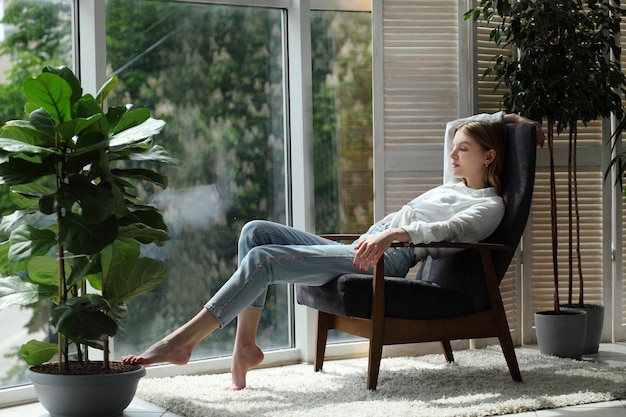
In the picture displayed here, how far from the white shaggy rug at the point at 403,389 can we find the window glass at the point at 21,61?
0.51m

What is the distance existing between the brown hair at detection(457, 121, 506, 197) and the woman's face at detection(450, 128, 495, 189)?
0.02m

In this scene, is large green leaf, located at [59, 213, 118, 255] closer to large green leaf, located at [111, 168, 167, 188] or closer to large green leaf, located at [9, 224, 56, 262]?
large green leaf, located at [9, 224, 56, 262]

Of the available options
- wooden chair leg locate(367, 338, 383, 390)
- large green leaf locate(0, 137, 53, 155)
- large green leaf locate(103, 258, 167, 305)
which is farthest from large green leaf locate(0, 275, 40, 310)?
wooden chair leg locate(367, 338, 383, 390)

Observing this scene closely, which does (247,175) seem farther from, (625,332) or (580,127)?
(625,332)

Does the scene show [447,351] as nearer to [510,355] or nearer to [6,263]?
[510,355]

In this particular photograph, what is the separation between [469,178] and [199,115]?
1.25 metres

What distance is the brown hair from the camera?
11.8 feet

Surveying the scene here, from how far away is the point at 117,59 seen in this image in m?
3.76

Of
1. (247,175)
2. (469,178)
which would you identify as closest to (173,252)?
(247,175)

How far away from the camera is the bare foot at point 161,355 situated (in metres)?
3.02

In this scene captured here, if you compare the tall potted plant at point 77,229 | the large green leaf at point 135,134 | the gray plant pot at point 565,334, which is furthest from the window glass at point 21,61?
the gray plant pot at point 565,334

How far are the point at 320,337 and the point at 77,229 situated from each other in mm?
1274

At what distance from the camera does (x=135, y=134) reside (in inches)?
113

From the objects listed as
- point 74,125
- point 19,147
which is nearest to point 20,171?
point 19,147
